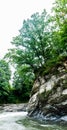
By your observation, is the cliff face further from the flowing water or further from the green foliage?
the green foliage

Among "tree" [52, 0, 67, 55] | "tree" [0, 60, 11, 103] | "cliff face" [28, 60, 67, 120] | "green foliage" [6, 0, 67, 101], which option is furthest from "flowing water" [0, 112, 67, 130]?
"tree" [0, 60, 11, 103]

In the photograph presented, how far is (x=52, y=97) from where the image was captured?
25469 millimetres

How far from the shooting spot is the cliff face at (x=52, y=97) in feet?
78.3

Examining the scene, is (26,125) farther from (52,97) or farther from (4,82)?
(4,82)

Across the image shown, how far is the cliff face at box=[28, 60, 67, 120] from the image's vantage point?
2386 cm

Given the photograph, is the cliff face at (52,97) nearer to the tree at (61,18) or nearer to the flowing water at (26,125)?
the flowing water at (26,125)

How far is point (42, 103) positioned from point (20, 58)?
19.3 m

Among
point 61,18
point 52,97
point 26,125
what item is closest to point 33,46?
point 61,18

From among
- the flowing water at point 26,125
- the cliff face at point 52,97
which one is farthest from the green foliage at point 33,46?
the flowing water at point 26,125

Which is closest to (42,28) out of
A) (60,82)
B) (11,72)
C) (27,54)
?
(27,54)

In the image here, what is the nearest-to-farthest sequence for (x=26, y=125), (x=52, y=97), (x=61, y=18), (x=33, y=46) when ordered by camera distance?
(x=26, y=125)
(x=52, y=97)
(x=61, y=18)
(x=33, y=46)

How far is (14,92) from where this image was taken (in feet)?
231

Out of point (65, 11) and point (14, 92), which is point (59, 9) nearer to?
point (65, 11)

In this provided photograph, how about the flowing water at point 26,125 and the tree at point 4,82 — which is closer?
the flowing water at point 26,125
